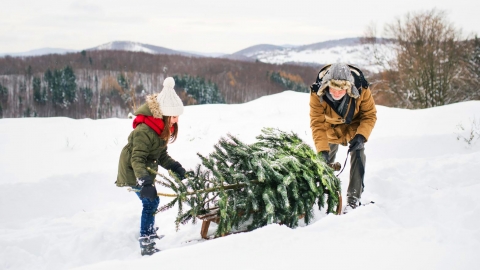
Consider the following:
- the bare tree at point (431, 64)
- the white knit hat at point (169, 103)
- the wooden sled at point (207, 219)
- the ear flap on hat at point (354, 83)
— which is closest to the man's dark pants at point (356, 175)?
the ear flap on hat at point (354, 83)

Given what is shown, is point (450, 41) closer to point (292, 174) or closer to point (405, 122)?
point (405, 122)

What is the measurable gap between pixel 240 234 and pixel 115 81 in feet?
288

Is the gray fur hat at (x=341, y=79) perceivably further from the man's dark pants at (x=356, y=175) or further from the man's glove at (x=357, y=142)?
the man's dark pants at (x=356, y=175)

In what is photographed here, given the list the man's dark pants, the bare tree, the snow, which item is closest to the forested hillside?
the bare tree

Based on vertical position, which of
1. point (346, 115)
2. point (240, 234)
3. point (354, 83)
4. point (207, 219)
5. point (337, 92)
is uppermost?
point (354, 83)

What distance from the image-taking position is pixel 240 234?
2471 millimetres

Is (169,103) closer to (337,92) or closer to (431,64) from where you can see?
(337,92)

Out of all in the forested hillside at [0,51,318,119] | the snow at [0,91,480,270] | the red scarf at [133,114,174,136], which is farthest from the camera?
the forested hillside at [0,51,318,119]

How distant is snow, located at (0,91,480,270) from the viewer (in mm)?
2205

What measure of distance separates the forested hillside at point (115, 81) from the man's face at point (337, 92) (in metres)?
50.9

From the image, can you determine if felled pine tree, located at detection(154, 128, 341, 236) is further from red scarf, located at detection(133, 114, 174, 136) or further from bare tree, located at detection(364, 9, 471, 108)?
bare tree, located at detection(364, 9, 471, 108)

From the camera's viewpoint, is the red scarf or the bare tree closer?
the red scarf

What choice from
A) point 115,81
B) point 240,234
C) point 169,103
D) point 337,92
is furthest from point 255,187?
point 115,81

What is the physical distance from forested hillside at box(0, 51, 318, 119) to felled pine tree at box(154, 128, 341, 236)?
50874mm
